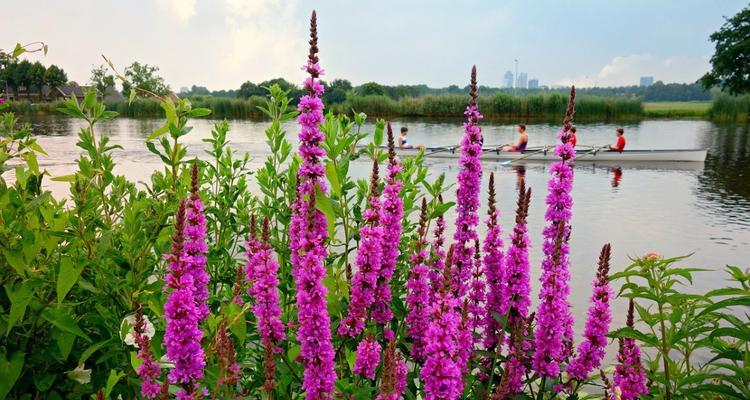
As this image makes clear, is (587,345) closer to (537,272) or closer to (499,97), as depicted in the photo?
(537,272)

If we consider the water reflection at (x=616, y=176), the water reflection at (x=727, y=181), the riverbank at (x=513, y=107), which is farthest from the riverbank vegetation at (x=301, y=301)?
the riverbank at (x=513, y=107)

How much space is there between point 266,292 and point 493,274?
1.50 metres

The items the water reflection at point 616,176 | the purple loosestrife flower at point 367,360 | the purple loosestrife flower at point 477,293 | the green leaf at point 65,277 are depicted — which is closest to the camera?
the green leaf at point 65,277

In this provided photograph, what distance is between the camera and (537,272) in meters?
11.0

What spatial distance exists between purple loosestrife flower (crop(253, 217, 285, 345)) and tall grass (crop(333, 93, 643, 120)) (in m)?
55.7

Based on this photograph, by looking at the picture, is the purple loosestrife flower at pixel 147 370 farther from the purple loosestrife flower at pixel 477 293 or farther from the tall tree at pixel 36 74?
the tall tree at pixel 36 74

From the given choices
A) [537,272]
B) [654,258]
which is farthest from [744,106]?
[654,258]

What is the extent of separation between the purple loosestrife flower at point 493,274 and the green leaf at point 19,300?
2216 mm

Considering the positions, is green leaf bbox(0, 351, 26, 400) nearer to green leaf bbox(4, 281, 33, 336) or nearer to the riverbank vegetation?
the riverbank vegetation

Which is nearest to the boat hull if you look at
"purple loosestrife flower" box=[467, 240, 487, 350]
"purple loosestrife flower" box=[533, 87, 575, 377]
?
"purple loosestrife flower" box=[467, 240, 487, 350]

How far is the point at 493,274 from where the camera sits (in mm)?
3170

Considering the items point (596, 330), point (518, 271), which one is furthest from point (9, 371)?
point (596, 330)

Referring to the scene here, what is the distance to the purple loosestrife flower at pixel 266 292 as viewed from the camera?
212 centimetres

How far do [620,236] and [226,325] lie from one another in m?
14.1
